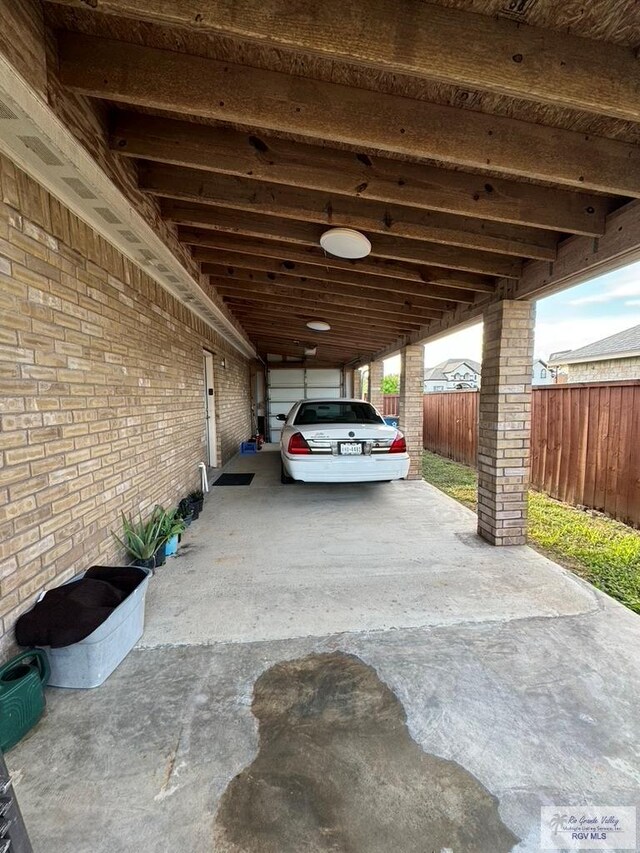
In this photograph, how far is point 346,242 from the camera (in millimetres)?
2998

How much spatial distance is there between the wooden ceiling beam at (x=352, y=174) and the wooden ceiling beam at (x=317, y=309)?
264 centimetres

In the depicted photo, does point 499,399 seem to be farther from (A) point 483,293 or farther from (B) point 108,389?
(B) point 108,389

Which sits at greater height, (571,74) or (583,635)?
(571,74)

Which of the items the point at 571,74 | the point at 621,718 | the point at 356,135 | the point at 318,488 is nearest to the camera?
the point at 571,74

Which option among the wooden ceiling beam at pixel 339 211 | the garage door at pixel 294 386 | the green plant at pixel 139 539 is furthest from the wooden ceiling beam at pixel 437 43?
the garage door at pixel 294 386

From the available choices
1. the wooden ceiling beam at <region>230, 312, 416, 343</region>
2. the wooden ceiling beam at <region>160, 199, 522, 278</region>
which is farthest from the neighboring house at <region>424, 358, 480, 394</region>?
the wooden ceiling beam at <region>160, 199, 522, 278</region>

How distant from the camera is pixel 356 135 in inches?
72.6

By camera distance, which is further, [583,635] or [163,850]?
[583,635]

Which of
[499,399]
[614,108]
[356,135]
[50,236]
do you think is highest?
[356,135]

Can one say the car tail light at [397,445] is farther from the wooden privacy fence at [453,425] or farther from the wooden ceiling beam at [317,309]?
the wooden privacy fence at [453,425]

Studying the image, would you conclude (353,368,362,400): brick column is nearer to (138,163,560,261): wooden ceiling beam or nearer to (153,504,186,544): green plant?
(153,504,186,544): green plant

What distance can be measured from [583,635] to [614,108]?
114 inches

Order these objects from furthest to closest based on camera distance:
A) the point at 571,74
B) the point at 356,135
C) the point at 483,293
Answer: the point at 483,293, the point at 356,135, the point at 571,74

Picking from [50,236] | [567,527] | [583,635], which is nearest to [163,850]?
[583,635]
